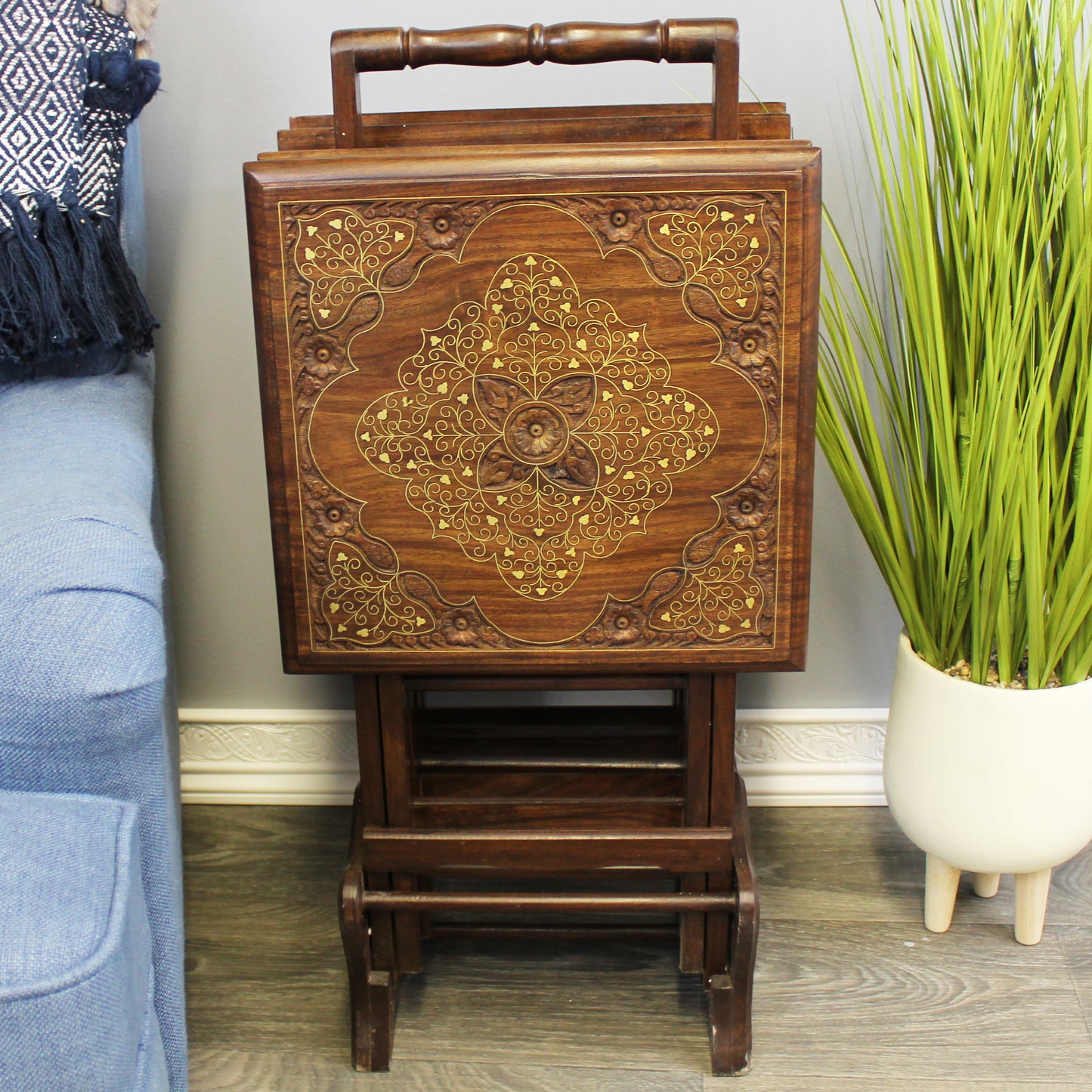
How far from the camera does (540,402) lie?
1018mm

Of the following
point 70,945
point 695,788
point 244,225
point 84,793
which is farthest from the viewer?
point 244,225

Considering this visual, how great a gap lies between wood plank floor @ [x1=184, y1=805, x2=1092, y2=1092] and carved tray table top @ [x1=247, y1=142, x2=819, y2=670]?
460mm

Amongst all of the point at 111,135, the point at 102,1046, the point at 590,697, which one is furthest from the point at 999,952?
the point at 111,135

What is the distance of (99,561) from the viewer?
35.5 inches

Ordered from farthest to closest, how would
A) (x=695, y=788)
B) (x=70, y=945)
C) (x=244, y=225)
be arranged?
(x=244, y=225) < (x=695, y=788) < (x=70, y=945)

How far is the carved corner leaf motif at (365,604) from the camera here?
1.07 m

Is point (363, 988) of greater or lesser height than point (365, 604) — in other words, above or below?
below

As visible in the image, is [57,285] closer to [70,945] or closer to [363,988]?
[70,945]

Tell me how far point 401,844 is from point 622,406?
20.2 inches

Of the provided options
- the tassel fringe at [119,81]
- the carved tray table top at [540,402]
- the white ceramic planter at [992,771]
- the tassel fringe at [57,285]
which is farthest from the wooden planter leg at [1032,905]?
the tassel fringe at [119,81]

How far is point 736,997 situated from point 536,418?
25.2 inches

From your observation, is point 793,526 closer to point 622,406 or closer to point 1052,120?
point 622,406

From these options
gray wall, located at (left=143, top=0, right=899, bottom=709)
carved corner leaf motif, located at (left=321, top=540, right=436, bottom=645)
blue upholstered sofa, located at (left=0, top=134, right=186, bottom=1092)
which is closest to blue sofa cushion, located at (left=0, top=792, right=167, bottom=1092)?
blue upholstered sofa, located at (left=0, top=134, right=186, bottom=1092)

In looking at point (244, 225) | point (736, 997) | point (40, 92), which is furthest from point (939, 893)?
point (40, 92)
